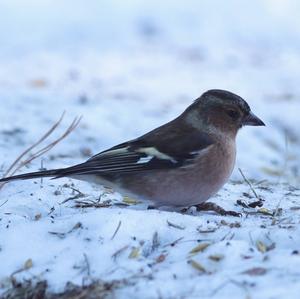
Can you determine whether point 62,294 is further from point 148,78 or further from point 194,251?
point 148,78

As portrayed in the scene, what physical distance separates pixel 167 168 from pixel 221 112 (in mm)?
791

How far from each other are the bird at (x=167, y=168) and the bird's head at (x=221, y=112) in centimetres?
15

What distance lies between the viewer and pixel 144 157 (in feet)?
18.9

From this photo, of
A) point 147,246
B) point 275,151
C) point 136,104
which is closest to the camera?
point 147,246

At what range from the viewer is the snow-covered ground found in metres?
4.39

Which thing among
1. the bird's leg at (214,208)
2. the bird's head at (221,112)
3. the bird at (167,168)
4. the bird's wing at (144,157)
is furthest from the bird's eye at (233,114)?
the bird's leg at (214,208)

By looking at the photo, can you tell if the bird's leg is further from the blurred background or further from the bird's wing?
the blurred background

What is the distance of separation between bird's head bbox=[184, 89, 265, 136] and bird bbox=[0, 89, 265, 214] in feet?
0.50

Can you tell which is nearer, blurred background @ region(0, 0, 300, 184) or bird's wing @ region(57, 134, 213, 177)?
bird's wing @ region(57, 134, 213, 177)

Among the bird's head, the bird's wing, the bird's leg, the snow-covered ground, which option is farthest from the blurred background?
the bird's leg

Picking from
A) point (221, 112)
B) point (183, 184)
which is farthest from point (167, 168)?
point (221, 112)

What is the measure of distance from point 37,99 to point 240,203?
5193 mm

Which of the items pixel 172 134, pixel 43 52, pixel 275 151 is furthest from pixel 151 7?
pixel 172 134

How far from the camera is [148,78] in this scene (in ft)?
46.0
